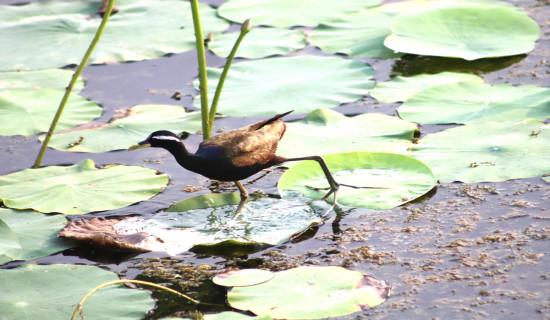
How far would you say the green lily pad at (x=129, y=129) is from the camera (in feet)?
15.5

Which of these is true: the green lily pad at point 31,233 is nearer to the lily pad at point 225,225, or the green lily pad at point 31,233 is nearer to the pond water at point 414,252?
the pond water at point 414,252

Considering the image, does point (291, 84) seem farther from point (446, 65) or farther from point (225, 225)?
point (225, 225)

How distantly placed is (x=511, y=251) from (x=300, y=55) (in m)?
2.85

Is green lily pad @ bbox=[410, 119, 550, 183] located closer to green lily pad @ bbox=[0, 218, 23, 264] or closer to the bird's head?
the bird's head

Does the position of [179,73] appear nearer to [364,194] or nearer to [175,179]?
[175,179]

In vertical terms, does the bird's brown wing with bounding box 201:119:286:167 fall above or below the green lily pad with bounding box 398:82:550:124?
above

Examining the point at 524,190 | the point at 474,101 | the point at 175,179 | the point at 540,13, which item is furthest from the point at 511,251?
the point at 540,13

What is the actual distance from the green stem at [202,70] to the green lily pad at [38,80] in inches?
58.6

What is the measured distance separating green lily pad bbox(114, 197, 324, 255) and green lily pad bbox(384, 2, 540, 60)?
2.09 metres

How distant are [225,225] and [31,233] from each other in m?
1.01

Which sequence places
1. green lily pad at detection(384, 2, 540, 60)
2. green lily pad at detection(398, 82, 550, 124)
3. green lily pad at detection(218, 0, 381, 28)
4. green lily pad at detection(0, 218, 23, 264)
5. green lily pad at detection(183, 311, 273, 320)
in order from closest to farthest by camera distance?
1. green lily pad at detection(183, 311, 273, 320)
2. green lily pad at detection(0, 218, 23, 264)
3. green lily pad at detection(398, 82, 550, 124)
4. green lily pad at detection(384, 2, 540, 60)
5. green lily pad at detection(218, 0, 381, 28)

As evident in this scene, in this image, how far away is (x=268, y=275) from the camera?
10.7ft

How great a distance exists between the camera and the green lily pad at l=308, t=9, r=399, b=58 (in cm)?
582

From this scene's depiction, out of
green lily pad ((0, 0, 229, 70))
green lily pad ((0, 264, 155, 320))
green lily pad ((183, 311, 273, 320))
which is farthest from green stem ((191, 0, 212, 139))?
green lily pad ((183, 311, 273, 320))
